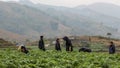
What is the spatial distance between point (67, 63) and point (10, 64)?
359 cm

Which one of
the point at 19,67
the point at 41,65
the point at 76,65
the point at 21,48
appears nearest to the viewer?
the point at 19,67

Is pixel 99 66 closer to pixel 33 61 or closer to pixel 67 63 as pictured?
pixel 67 63

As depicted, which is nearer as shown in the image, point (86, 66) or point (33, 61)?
point (86, 66)

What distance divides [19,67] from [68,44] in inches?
556

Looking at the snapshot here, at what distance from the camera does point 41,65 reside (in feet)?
57.7

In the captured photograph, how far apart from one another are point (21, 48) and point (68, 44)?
18.6 ft

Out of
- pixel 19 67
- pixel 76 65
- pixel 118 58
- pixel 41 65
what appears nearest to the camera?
pixel 19 67

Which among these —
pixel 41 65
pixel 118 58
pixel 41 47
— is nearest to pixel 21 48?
pixel 41 47

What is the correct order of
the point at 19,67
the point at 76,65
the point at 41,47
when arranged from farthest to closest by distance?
1. the point at 41,47
2. the point at 76,65
3. the point at 19,67

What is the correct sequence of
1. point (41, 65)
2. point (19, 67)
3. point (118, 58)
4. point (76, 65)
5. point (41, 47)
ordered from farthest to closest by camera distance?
1. point (41, 47)
2. point (118, 58)
3. point (76, 65)
4. point (41, 65)
5. point (19, 67)

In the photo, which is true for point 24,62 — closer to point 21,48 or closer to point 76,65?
point 76,65

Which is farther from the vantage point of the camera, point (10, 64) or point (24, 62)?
point (24, 62)

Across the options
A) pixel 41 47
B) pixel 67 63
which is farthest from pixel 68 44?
pixel 67 63

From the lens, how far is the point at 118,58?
23781 millimetres
